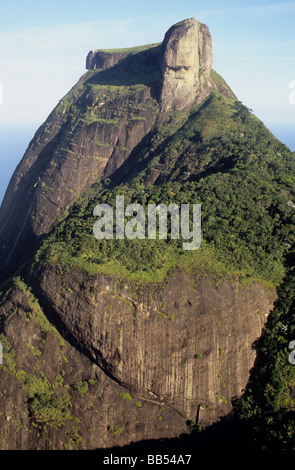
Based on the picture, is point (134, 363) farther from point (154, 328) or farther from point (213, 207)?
point (213, 207)

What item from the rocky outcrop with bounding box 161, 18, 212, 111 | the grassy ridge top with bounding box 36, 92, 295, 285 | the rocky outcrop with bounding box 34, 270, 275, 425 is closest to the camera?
the rocky outcrop with bounding box 34, 270, 275, 425

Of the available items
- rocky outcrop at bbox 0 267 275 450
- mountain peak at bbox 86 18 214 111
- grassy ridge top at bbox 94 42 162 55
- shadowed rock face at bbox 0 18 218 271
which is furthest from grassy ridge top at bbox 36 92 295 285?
grassy ridge top at bbox 94 42 162 55

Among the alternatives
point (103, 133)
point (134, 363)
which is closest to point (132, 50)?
point (103, 133)

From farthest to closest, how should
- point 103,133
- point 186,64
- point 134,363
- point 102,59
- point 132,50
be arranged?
point 102,59
point 132,50
point 103,133
point 186,64
point 134,363

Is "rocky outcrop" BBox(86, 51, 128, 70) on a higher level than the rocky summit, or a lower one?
higher

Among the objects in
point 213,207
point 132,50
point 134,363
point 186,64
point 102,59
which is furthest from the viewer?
point 102,59

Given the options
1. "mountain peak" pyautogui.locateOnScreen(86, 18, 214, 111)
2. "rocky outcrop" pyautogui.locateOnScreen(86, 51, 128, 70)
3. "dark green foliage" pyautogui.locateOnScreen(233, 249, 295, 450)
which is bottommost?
"dark green foliage" pyautogui.locateOnScreen(233, 249, 295, 450)

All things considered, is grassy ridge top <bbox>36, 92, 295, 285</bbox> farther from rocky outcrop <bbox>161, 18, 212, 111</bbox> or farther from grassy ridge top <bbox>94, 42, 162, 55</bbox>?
grassy ridge top <bbox>94, 42, 162, 55</bbox>

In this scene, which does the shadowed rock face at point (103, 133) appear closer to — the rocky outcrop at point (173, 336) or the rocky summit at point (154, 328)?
the rocky summit at point (154, 328)
